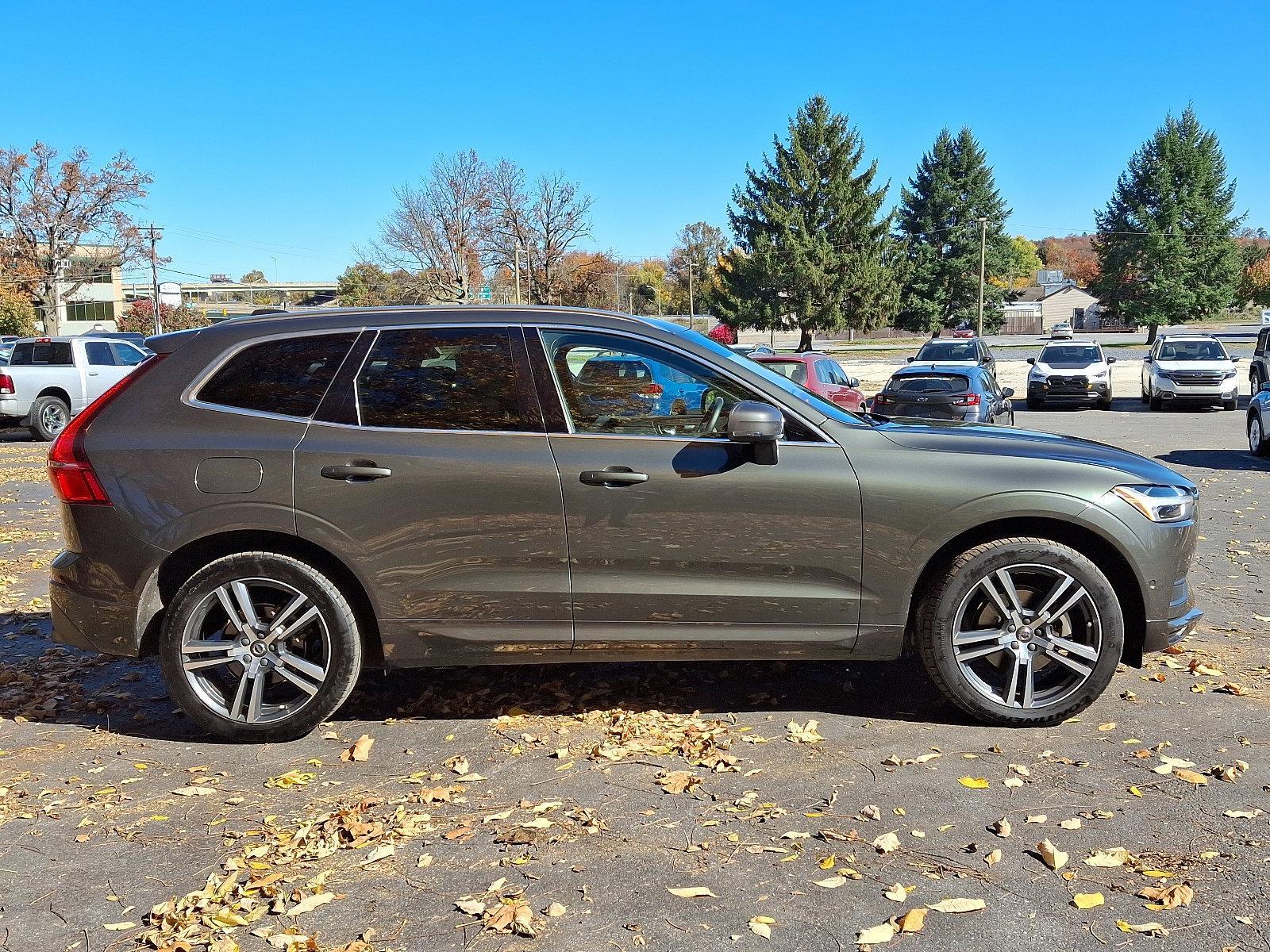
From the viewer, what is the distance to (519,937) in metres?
3.23

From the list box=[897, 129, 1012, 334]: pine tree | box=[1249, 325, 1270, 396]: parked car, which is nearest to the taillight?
box=[1249, 325, 1270, 396]: parked car

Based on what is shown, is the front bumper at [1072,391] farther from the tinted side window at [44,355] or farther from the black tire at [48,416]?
the black tire at [48,416]

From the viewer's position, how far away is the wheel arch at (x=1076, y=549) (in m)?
4.80

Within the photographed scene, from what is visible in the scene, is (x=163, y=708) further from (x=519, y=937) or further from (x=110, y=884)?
(x=519, y=937)

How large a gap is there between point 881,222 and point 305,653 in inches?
2694

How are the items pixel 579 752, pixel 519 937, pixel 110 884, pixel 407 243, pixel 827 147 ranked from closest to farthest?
pixel 519 937
pixel 110 884
pixel 579 752
pixel 407 243
pixel 827 147

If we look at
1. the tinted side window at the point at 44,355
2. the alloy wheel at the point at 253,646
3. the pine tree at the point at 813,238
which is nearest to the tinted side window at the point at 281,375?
the alloy wheel at the point at 253,646

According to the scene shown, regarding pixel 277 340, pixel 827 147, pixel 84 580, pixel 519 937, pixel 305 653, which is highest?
pixel 827 147

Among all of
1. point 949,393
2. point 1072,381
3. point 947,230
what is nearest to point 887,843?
point 949,393

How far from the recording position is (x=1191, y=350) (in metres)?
27.8

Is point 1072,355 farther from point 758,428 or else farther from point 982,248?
point 982,248

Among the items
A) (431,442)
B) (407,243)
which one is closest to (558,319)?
(431,442)

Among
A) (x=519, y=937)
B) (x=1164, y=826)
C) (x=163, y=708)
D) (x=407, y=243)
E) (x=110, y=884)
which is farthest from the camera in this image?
(x=407, y=243)

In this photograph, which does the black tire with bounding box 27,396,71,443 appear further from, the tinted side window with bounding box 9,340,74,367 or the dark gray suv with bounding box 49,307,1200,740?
the dark gray suv with bounding box 49,307,1200,740
